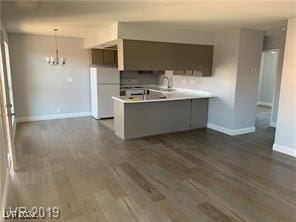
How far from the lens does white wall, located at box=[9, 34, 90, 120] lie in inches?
249

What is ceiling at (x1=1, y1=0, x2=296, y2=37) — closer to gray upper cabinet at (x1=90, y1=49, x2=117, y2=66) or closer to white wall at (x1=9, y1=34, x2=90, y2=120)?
white wall at (x1=9, y1=34, x2=90, y2=120)

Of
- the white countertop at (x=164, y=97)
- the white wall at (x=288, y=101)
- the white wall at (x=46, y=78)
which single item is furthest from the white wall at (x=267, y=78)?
the white wall at (x=46, y=78)

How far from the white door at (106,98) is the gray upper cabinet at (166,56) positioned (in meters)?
2.28

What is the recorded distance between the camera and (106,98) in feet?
22.8

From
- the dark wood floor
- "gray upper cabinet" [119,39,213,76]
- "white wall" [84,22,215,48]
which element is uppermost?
"white wall" [84,22,215,48]

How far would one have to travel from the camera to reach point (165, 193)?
2.91 meters

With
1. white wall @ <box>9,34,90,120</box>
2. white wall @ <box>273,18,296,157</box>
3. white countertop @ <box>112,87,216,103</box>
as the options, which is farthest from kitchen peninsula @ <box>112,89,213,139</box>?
white wall @ <box>9,34,90,120</box>

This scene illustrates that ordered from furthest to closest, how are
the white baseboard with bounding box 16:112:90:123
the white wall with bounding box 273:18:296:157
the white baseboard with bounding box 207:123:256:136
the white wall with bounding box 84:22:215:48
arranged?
the white baseboard with bounding box 16:112:90:123 < the white baseboard with bounding box 207:123:256:136 < the white wall with bounding box 84:22:215:48 < the white wall with bounding box 273:18:296:157

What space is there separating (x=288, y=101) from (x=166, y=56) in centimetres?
258

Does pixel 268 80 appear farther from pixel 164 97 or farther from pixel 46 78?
pixel 46 78

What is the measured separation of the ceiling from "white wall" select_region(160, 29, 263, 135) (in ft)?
2.99

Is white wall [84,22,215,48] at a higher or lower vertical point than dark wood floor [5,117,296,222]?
higher

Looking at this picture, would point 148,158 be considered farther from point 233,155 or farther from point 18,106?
point 18,106

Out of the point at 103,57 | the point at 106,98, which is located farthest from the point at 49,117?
the point at 103,57
